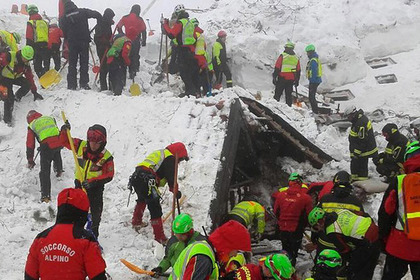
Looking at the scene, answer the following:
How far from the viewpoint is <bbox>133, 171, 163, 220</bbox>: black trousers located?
6.25 meters

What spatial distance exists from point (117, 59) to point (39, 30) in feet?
6.48

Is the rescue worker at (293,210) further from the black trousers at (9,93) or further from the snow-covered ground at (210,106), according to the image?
the black trousers at (9,93)

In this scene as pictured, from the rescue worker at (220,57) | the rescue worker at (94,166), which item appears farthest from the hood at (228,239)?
the rescue worker at (220,57)

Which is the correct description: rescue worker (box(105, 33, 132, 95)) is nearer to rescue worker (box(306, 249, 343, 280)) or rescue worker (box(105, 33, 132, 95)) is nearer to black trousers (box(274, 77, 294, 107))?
black trousers (box(274, 77, 294, 107))

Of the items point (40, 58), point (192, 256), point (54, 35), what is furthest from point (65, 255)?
point (54, 35)

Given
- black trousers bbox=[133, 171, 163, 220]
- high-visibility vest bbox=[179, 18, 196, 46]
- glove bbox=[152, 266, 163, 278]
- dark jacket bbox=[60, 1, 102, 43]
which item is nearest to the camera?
glove bbox=[152, 266, 163, 278]

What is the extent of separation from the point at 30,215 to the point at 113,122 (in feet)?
9.43

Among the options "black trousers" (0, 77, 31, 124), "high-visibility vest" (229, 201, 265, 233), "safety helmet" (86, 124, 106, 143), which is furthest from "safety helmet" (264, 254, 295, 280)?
"black trousers" (0, 77, 31, 124)

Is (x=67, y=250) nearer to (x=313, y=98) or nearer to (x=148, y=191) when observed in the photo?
(x=148, y=191)

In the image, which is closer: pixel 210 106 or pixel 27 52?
pixel 210 106

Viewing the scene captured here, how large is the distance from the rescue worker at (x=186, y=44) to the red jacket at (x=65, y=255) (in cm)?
713

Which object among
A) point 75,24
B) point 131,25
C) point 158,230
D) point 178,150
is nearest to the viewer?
point 158,230

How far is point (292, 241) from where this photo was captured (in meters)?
7.02

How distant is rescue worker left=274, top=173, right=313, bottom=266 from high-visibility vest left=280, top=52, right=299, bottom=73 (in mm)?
5743
